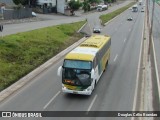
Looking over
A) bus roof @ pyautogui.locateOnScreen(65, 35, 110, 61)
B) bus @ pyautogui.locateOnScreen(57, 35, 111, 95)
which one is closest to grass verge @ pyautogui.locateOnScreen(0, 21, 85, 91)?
bus @ pyautogui.locateOnScreen(57, 35, 111, 95)

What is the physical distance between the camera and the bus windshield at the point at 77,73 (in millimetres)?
27672

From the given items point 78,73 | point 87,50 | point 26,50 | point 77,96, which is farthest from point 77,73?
point 26,50

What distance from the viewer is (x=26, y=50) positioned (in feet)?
143

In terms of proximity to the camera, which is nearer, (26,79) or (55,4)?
(26,79)

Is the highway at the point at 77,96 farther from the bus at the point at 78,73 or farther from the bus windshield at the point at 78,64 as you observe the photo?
the bus windshield at the point at 78,64

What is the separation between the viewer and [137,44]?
57.8 meters

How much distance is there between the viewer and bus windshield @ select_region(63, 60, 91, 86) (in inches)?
1089

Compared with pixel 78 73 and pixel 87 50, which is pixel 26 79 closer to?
pixel 87 50

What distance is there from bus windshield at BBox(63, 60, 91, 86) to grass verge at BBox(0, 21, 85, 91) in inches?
249

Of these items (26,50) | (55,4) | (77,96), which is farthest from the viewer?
→ (55,4)

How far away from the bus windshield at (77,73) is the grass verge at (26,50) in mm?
6333

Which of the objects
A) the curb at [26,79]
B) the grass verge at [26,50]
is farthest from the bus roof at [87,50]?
the grass verge at [26,50]

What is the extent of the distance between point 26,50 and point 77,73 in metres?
17.2

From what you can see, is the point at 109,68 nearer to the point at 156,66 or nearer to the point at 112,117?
the point at 156,66
